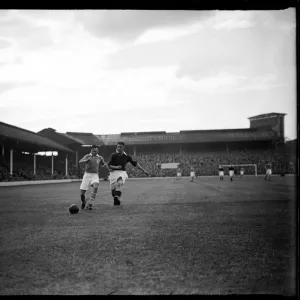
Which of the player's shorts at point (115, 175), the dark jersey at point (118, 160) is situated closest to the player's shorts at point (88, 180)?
the player's shorts at point (115, 175)

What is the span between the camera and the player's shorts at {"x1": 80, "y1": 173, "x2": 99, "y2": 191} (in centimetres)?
856

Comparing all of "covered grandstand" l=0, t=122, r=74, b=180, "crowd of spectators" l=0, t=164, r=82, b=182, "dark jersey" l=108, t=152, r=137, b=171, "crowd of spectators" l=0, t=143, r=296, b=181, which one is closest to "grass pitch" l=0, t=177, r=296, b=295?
"dark jersey" l=108, t=152, r=137, b=171

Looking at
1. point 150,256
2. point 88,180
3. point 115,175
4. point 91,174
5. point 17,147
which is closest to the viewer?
point 150,256

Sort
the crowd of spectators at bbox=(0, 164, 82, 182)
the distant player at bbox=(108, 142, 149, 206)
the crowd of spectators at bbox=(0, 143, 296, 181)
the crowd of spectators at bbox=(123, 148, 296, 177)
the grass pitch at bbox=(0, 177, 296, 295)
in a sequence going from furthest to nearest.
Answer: the crowd of spectators at bbox=(123, 148, 296, 177) → the crowd of spectators at bbox=(0, 143, 296, 181) → the crowd of spectators at bbox=(0, 164, 82, 182) → the distant player at bbox=(108, 142, 149, 206) → the grass pitch at bbox=(0, 177, 296, 295)

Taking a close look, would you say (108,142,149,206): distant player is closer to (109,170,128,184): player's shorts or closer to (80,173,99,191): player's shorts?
(109,170,128,184): player's shorts

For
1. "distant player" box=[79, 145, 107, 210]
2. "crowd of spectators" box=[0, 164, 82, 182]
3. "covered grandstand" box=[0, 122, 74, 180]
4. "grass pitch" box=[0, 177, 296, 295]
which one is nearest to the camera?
"grass pitch" box=[0, 177, 296, 295]

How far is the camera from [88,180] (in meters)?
8.61

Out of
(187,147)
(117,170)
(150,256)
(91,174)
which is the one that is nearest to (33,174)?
(117,170)

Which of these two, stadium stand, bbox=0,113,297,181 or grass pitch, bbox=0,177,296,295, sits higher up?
stadium stand, bbox=0,113,297,181

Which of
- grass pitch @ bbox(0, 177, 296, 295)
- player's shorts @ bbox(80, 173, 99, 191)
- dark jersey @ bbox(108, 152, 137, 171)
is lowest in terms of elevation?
grass pitch @ bbox(0, 177, 296, 295)

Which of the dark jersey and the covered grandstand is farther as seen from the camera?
the covered grandstand

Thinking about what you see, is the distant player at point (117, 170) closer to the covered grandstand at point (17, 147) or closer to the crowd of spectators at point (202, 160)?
the covered grandstand at point (17, 147)

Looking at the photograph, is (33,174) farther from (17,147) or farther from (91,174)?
(91,174)
